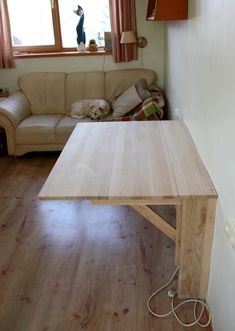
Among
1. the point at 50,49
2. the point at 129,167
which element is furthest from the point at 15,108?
the point at 129,167

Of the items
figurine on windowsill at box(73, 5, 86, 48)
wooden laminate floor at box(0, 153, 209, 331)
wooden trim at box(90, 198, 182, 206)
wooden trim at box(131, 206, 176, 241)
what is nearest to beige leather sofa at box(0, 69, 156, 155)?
figurine on windowsill at box(73, 5, 86, 48)

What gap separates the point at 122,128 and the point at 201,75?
822mm

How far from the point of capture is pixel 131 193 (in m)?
1.44

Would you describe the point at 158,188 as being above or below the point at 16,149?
above

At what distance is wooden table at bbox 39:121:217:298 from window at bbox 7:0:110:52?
2622 millimetres

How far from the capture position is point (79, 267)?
6.75ft

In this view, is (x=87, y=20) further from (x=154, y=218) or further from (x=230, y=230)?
(x=230, y=230)

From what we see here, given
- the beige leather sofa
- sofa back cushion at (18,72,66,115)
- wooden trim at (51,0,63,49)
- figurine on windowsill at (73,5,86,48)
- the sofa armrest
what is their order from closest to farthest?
the sofa armrest, the beige leather sofa, figurine on windowsill at (73,5,86,48), wooden trim at (51,0,63,49), sofa back cushion at (18,72,66,115)

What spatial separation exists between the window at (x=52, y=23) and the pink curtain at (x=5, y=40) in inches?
7.4

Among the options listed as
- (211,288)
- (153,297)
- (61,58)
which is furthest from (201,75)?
(61,58)

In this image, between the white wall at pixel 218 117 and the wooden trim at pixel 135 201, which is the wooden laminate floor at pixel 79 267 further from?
the wooden trim at pixel 135 201

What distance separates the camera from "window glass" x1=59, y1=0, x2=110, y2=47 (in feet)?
13.2

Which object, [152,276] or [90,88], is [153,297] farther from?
[90,88]

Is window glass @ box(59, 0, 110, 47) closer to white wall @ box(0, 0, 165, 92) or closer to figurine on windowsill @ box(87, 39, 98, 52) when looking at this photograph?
figurine on windowsill @ box(87, 39, 98, 52)
